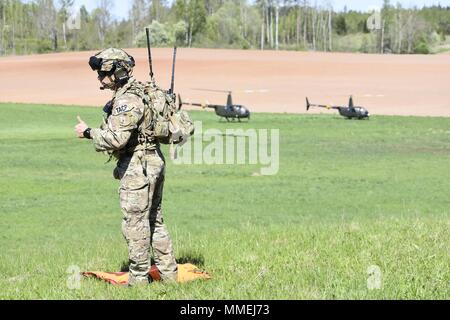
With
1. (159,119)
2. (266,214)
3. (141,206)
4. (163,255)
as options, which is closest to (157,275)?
(163,255)

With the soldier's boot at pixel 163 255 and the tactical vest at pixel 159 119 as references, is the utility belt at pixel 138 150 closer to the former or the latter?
the tactical vest at pixel 159 119

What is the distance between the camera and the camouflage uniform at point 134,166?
6.88 meters

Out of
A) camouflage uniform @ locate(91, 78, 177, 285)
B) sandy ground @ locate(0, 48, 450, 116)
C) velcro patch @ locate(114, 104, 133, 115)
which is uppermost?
velcro patch @ locate(114, 104, 133, 115)

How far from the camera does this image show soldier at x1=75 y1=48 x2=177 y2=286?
689 cm

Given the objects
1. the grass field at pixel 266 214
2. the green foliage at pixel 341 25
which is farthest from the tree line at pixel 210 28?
the grass field at pixel 266 214

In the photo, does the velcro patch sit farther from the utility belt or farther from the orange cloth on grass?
the orange cloth on grass

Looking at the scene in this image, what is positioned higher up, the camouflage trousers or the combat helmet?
the combat helmet

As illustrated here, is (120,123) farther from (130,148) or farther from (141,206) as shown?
(141,206)

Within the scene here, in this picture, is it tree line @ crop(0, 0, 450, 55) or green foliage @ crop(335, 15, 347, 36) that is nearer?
tree line @ crop(0, 0, 450, 55)

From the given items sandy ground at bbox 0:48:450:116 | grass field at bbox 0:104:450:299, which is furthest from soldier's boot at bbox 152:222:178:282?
sandy ground at bbox 0:48:450:116

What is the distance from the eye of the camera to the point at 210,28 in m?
152

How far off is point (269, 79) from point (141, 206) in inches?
3186

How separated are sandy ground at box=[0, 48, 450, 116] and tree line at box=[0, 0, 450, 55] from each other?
3407 centimetres

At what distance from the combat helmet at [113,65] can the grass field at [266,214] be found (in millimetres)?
1986
